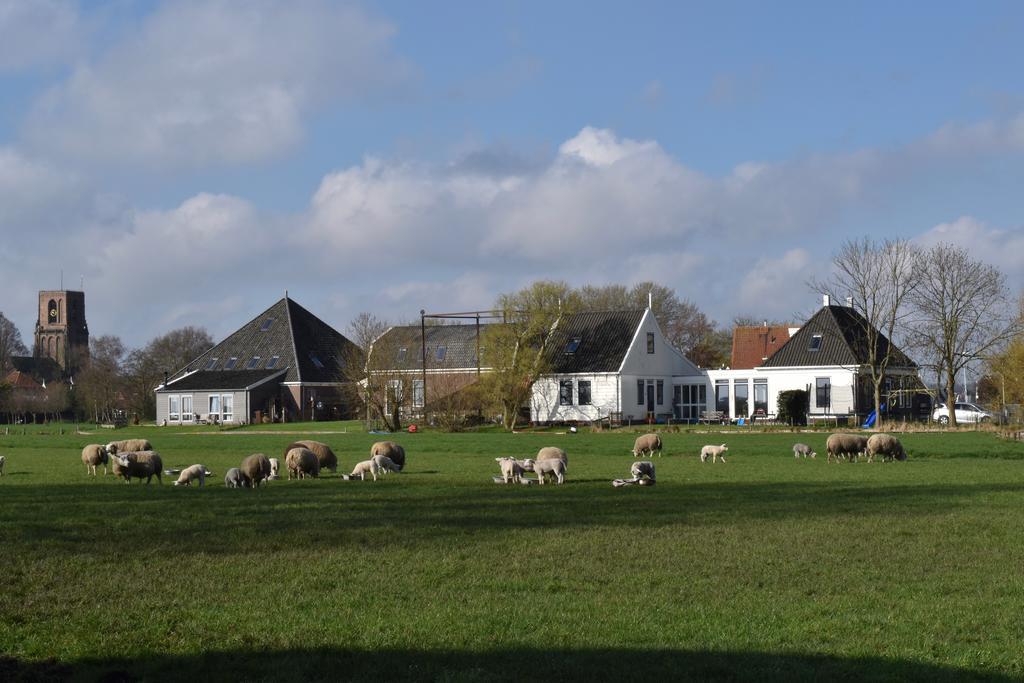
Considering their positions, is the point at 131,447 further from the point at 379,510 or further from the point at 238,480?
the point at 379,510

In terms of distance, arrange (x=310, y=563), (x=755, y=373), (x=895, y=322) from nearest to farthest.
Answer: (x=310, y=563), (x=895, y=322), (x=755, y=373)

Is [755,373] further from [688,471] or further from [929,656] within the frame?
[929,656]

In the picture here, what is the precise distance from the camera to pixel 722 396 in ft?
234

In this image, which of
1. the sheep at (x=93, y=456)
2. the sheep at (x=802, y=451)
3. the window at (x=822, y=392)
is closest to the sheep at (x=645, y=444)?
the sheep at (x=802, y=451)

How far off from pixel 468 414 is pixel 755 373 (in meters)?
17.6

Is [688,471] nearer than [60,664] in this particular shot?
No

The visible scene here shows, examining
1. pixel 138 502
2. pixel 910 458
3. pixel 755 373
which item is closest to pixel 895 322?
pixel 755 373

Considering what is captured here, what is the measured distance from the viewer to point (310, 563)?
13586 mm

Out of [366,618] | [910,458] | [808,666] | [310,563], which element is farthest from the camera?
[910,458]

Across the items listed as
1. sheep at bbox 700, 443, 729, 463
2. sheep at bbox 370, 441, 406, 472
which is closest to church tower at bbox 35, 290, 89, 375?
sheep at bbox 370, 441, 406, 472

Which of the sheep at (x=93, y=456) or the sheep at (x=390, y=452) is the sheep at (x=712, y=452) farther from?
the sheep at (x=93, y=456)

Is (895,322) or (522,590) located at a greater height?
(895,322)

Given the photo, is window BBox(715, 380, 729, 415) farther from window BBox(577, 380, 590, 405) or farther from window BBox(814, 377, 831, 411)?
window BBox(577, 380, 590, 405)

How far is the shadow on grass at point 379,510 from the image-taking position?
1558 cm
